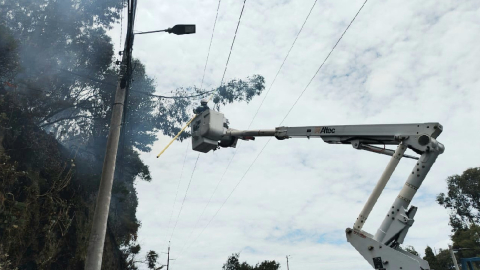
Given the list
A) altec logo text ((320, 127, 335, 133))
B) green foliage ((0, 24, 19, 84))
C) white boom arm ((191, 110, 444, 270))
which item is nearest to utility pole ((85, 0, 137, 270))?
altec logo text ((320, 127, 335, 133))

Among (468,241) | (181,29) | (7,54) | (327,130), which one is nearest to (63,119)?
(7,54)

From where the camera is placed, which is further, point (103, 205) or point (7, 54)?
point (7, 54)

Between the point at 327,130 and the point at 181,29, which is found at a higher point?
the point at 181,29

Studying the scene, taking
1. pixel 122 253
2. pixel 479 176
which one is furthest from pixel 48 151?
pixel 479 176

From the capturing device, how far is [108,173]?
330 inches

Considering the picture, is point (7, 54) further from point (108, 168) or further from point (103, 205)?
point (103, 205)

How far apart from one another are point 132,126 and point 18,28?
10.4 metres

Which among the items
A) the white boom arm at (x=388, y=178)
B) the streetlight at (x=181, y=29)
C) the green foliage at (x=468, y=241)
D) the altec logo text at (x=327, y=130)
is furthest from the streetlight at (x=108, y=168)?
the green foliage at (x=468, y=241)

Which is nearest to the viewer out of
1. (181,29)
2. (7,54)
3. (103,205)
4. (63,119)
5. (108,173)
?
(103,205)

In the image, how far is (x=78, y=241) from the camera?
61.1 feet

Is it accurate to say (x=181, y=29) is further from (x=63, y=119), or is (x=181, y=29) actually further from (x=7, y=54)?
(x=63, y=119)

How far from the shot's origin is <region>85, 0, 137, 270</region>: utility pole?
7.59 m

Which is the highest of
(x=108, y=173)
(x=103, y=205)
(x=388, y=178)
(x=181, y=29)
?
(x=181, y=29)

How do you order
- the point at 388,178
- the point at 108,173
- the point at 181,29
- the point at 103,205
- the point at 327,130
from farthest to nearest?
the point at 181,29, the point at 108,173, the point at 103,205, the point at 327,130, the point at 388,178
